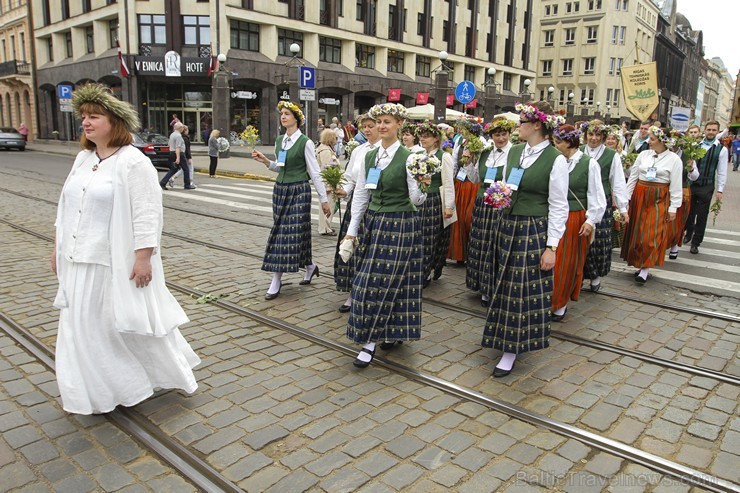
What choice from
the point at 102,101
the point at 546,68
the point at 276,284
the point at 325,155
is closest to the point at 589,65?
the point at 546,68

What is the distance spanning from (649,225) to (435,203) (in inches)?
117

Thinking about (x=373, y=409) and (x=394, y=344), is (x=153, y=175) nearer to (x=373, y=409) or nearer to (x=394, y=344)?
(x=373, y=409)

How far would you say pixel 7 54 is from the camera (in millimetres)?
50625

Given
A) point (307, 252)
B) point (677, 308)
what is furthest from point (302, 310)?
point (677, 308)

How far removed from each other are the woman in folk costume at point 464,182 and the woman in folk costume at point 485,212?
292 mm

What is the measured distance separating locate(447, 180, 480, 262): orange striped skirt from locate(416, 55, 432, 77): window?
42.5 meters

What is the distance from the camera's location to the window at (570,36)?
68688 millimetres

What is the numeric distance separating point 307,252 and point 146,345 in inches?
122

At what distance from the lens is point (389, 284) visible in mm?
4602

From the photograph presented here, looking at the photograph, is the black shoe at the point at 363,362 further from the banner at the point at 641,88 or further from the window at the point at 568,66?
the window at the point at 568,66

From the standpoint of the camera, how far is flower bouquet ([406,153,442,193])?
4344mm

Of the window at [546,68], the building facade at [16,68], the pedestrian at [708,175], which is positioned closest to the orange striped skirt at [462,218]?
the pedestrian at [708,175]

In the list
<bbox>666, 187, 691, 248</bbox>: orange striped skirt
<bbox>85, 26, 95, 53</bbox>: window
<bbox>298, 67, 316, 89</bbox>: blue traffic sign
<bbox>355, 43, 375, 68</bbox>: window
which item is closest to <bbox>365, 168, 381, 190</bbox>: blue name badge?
<bbox>666, 187, 691, 248</bbox>: orange striped skirt

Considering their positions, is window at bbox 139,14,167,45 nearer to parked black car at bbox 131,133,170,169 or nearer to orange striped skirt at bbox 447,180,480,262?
parked black car at bbox 131,133,170,169
